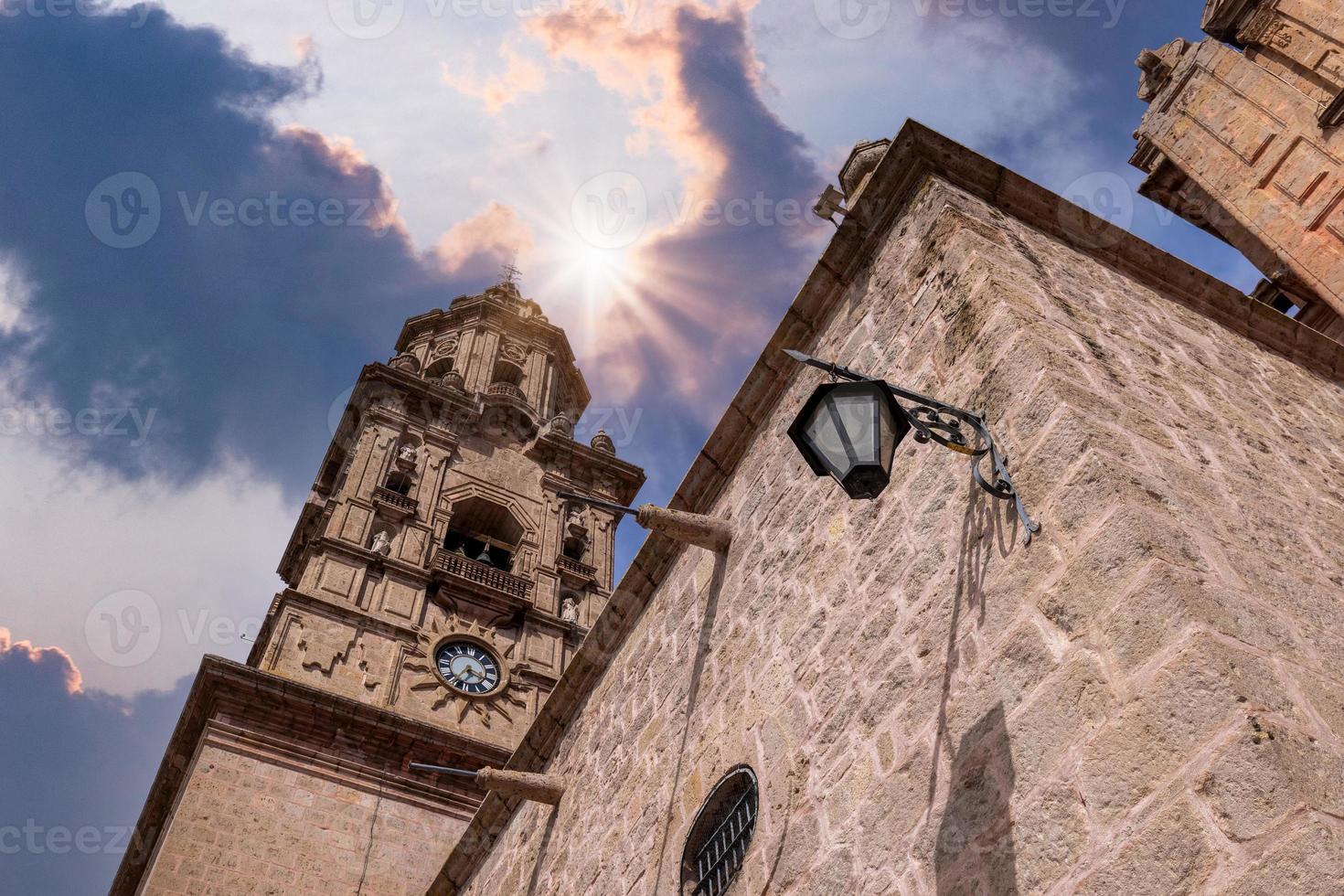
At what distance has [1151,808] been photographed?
2963 millimetres

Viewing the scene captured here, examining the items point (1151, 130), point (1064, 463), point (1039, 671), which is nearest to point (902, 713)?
point (1039, 671)

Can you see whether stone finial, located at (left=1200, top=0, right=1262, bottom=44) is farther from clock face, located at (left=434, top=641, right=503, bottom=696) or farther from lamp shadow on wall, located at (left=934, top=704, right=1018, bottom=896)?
clock face, located at (left=434, top=641, right=503, bottom=696)

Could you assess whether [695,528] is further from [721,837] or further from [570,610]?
[570,610]

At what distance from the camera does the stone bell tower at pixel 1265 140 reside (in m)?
11.6

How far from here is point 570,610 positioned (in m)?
23.2

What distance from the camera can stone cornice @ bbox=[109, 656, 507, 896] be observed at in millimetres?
16844

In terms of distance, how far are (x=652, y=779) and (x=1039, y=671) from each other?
338 centimetres

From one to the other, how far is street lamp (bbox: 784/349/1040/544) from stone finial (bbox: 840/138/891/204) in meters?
4.48

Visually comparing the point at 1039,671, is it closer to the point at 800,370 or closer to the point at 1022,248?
the point at 1022,248

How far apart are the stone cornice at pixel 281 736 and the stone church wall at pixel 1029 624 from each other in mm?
11074

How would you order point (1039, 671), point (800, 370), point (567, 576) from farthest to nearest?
point (567, 576)
point (800, 370)
point (1039, 671)

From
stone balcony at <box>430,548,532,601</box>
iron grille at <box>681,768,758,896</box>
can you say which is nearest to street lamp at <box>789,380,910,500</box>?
iron grille at <box>681,768,758,896</box>

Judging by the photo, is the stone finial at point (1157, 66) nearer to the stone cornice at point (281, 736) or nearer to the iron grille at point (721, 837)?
the iron grille at point (721, 837)

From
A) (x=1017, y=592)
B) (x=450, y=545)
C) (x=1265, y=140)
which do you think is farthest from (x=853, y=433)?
(x=450, y=545)
